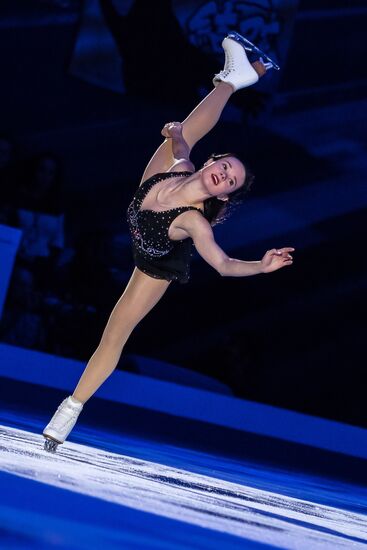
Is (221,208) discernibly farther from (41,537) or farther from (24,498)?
(41,537)

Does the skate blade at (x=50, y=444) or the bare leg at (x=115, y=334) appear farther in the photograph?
the bare leg at (x=115, y=334)

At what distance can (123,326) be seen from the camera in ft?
11.4

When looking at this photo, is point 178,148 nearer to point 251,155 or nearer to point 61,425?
point 61,425

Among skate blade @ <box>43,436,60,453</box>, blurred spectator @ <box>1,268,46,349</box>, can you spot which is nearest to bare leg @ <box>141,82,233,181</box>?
skate blade @ <box>43,436,60,453</box>

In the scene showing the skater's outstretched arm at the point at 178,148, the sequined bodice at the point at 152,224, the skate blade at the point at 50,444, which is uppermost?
the skater's outstretched arm at the point at 178,148

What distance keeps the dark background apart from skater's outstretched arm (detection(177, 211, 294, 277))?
4.07 metres

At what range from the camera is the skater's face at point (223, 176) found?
3277 millimetres

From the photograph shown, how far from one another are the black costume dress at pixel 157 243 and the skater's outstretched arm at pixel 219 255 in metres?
0.10

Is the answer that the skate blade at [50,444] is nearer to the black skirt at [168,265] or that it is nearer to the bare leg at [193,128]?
the black skirt at [168,265]

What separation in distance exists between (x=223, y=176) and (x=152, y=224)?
0.99 ft

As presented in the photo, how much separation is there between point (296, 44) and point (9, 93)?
81.4 inches

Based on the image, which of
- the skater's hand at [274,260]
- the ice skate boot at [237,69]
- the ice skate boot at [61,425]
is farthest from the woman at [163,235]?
the ice skate boot at [237,69]

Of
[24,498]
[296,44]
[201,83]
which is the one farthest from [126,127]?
[24,498]

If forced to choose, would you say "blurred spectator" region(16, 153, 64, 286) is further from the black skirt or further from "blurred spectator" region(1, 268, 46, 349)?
the black skirt
